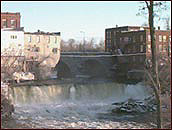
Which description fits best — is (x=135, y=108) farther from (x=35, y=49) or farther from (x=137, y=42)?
(x=35, y=49)

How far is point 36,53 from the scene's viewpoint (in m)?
43.4

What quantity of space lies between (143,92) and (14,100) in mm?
13622

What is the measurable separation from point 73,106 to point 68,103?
5.10ft

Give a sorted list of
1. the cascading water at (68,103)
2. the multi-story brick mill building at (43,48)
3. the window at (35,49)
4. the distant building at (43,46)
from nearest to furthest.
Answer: the cascading water at (68,103) < the multi-story brick mill building at (43,48) < the distant building at (43,46) < the window at (35,49)

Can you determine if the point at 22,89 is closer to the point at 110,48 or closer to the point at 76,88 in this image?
the point at 76,88

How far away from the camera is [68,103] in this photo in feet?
82.7

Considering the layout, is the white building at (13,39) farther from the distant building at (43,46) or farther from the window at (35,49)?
the window at (35,49)

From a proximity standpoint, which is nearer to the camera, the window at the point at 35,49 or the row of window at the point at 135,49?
the row of window at the point at 135,49

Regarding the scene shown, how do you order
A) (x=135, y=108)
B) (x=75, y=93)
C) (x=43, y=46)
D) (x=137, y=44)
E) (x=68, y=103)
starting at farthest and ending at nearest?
(x=43, y=46) < (x=137, y=44) < (x=75, y=93) < (x=68, y=103) < (x=135, y=108)

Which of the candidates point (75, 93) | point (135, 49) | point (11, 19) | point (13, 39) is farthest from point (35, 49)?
point (75, 93)

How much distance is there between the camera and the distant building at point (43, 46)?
1684 inches

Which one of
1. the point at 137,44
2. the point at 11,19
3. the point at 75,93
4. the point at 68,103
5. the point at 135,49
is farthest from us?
the point at 11,19

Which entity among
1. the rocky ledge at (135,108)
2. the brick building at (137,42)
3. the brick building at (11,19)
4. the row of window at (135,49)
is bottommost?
the rocky ledge at (135,108)

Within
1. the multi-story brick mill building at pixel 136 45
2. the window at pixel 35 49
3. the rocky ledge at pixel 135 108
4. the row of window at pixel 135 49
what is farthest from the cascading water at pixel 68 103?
the window at pixel 35 49
